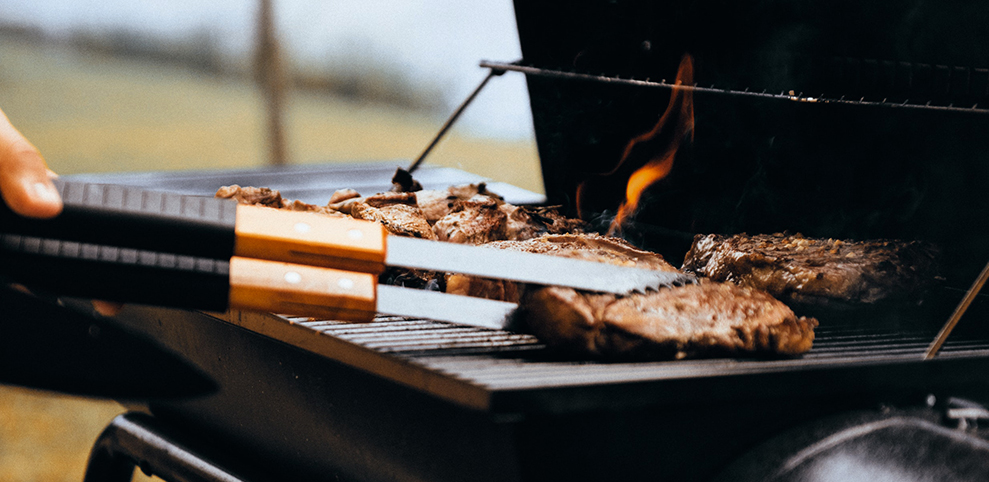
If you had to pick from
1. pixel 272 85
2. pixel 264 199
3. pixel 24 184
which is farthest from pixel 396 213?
pixel 272 85

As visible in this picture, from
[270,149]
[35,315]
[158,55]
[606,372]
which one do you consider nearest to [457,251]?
[606,372]

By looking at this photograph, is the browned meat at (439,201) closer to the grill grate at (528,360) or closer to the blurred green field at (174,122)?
the grill grate at (528,360)

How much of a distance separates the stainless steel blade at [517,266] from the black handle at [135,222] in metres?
0.24

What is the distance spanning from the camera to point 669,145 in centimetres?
210

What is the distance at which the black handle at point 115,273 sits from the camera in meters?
1.01

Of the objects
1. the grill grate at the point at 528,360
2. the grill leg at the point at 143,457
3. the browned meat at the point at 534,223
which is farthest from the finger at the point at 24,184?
the browned meat at the point at 534,223

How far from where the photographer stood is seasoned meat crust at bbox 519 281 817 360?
1116mm

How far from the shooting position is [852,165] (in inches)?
70.6

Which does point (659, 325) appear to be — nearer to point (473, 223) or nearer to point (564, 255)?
point (564, 255)

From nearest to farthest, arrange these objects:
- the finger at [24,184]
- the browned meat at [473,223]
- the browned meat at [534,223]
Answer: the finger at [24,184] < the browned meat at [473,223] < the browned meat at [534,223]

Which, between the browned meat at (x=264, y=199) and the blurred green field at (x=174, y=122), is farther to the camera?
the blurred green field at (x=174, y=122)

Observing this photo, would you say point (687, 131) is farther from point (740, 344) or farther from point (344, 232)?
point (344, 232)

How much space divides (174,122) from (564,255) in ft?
43.1

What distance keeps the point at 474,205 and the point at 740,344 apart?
0.88 m
